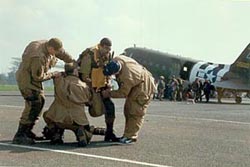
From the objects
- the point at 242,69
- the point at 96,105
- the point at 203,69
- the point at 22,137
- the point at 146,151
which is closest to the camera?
the point at 146,151

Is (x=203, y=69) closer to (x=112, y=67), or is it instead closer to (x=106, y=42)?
(x=106, y=42)

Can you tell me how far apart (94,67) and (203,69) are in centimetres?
2978

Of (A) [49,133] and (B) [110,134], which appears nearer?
(A) [49,133]

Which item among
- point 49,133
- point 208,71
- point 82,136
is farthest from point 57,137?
point 208,71

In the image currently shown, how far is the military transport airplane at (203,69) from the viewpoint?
35.8 meters

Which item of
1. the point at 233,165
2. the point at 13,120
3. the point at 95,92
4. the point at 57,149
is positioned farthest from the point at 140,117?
the point at 13,120

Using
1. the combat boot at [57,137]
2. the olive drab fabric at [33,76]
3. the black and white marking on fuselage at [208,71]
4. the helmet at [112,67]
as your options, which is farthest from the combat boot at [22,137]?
the black and white marking on fuselage at [208,71]

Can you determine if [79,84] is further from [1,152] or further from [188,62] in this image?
[188,62]

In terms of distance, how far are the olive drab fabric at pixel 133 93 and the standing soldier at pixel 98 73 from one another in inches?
10.4

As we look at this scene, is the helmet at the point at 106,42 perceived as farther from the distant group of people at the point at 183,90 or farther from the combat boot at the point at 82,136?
the distant group of people at the point at 183,90

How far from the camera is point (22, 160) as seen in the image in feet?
23.2

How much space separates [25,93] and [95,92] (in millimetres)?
1272

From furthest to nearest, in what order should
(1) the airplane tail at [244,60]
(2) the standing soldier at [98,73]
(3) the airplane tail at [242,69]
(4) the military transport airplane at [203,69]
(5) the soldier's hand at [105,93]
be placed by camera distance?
1. (1) the airplane tail at [244,60]
2. (3) the airplane tail at [242,69]
3. (4) the military transport airplane at [203,69]
4. (2) the standing soldier at [98,73]
5. (5) the soldier's hand at [105,93]

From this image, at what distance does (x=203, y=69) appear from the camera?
38.4 meters
